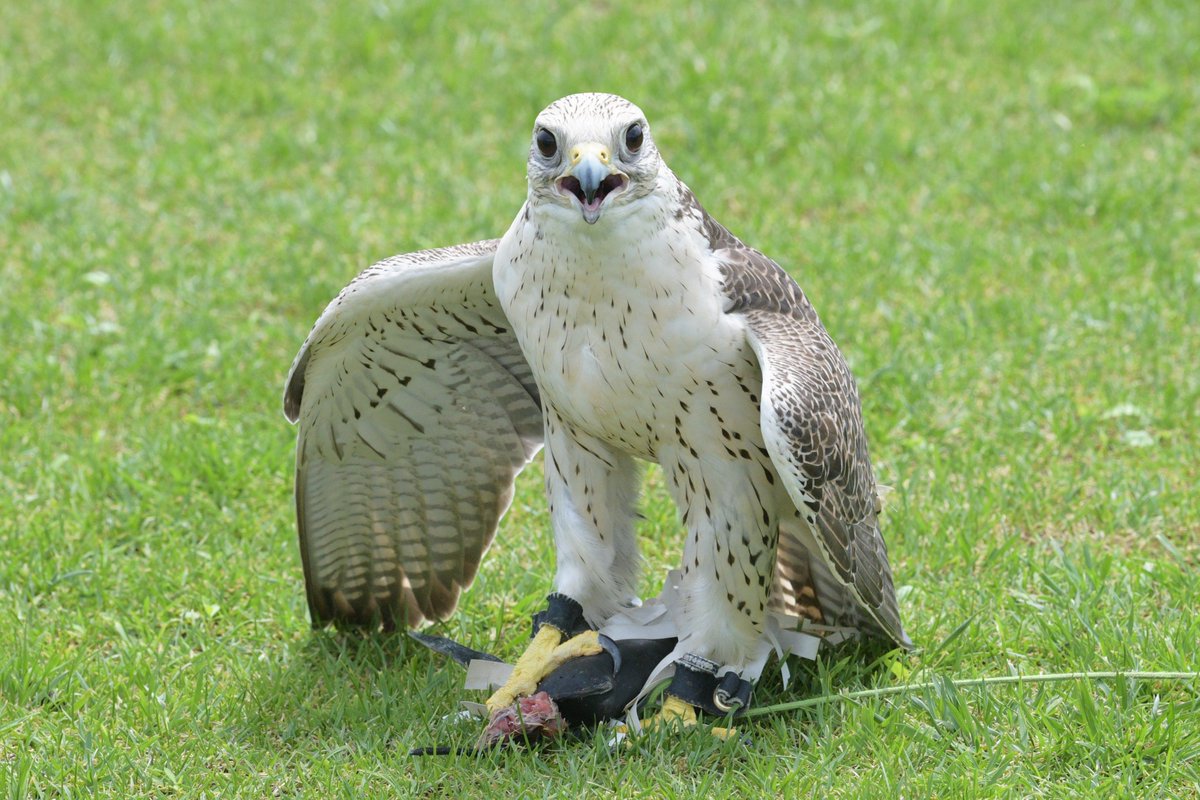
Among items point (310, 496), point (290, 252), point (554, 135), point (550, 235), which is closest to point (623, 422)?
point (550, 235)

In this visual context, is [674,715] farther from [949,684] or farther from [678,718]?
[949,684]

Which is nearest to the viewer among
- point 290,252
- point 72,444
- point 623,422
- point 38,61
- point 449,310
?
point 623,422

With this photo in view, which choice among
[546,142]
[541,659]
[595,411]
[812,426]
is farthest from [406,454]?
[812,426]

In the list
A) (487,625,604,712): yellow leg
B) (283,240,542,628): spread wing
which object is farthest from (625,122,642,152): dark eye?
(487,625,604,712): yellow leg

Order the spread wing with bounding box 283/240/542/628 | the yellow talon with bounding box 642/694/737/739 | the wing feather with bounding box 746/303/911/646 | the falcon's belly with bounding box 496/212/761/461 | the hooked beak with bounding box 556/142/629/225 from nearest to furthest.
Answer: the hooked beak with bounding box 556/142/629/225 < the wing feather with bounding box 746/303/911/646 < the falcon's belly with bounding box 496/212/761/461 < the yellow talon with bounding box 642/694/737/739 < the spread wing with bounding box 283/240/542/628

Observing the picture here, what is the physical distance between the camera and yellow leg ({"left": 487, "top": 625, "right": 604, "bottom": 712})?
3.87 m

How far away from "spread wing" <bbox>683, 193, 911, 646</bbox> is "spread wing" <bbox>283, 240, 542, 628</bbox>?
0.74 meters

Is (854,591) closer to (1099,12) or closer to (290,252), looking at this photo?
(290,252)

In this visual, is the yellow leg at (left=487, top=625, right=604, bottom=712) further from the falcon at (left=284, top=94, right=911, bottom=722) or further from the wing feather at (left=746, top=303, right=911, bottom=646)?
the wing feather at (left=746, top=303, right=911, bottom=646)

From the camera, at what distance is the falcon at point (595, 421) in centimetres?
345

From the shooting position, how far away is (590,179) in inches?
129

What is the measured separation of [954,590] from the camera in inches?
177

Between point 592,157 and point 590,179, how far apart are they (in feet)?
0.17

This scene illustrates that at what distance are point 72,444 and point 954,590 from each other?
9.98 ft
